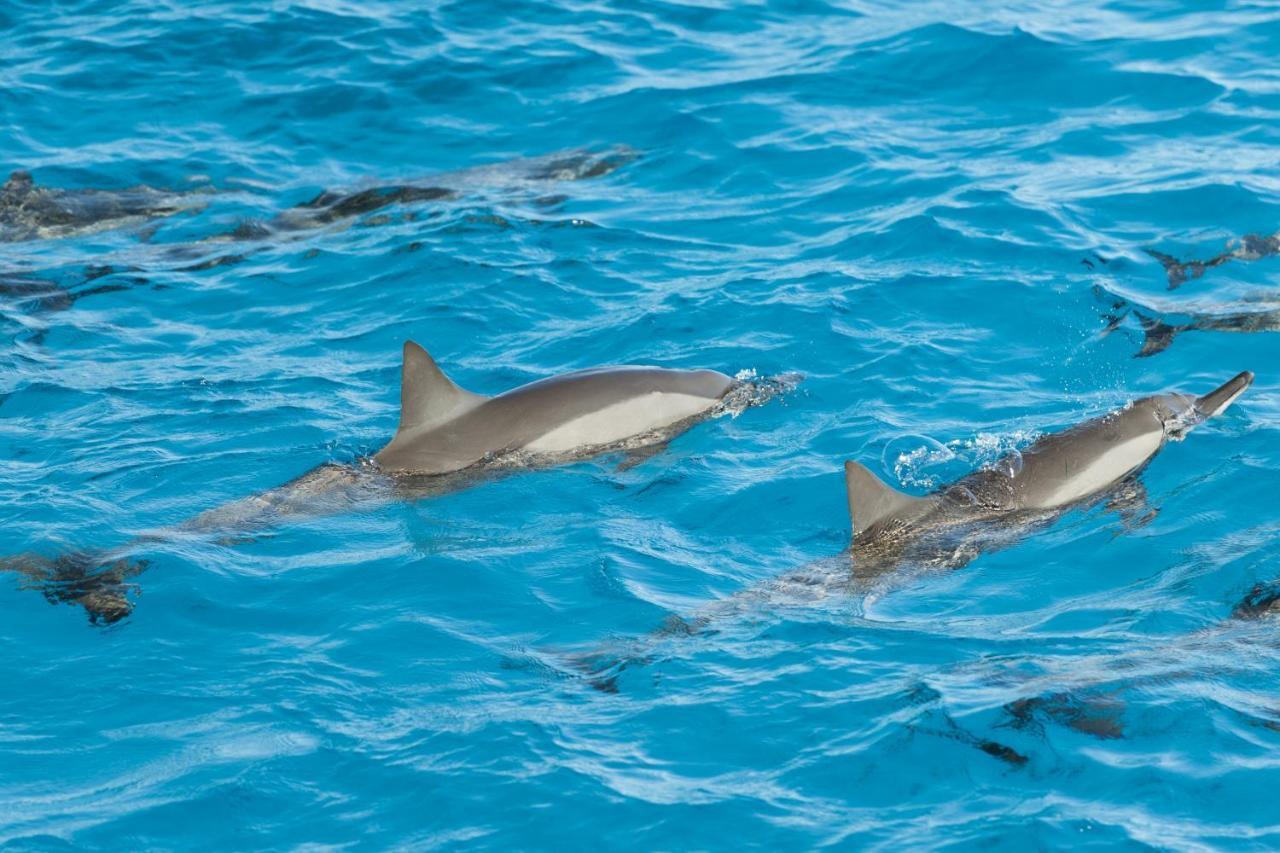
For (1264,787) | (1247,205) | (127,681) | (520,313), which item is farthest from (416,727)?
(1247,205)

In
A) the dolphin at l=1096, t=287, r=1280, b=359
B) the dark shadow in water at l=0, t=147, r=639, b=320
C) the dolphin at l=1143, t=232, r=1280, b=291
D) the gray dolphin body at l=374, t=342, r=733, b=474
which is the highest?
the dark shadow in water at l=0, t=147, r=639, b=320

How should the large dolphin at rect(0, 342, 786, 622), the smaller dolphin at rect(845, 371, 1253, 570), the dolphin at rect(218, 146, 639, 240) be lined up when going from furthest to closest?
the dolphin at rect(218, 146, 639, 240)
the large dolphin at rect(0, 342, 786, 622)
the smaller dolphin at rect(845, 371, 1253, 570)

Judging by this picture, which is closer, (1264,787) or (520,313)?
(1264,787)

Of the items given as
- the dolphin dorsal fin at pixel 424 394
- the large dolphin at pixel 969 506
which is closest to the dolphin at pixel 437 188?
the dolphin dorsal fin at pixel 424 394

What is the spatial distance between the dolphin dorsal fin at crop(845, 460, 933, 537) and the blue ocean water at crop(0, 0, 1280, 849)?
0.49 meters

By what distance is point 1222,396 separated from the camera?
426 inches

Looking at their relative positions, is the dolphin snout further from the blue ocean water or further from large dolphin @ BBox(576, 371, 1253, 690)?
the blue ocean water

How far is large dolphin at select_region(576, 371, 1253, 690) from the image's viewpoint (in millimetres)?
8812

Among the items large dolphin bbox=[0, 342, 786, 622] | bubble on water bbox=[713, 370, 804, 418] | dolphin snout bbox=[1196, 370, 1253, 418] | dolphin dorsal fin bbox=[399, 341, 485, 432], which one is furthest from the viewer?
bubble on water bbox=[713, 370, 804, 418]

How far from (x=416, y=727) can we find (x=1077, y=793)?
3.09 metres

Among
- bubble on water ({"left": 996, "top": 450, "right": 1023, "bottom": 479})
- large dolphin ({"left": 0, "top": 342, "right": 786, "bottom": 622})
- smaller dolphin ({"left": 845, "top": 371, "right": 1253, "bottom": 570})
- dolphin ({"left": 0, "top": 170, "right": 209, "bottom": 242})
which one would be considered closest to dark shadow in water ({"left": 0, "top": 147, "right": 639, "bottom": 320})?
dolphin ({"left": 0, "top": 170, "right": 209, "bottom": 242})

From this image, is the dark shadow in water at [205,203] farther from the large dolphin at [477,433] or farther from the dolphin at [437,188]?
the large dolphin at [477,433]

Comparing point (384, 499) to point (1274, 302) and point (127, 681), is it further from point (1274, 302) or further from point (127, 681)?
point (1274, 302)

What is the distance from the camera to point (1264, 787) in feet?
23.4
